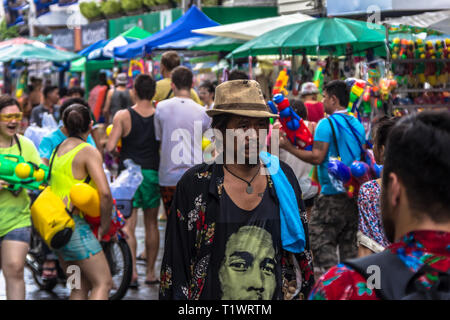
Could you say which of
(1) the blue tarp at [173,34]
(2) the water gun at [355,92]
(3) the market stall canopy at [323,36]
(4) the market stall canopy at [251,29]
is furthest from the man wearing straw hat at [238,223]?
A: (1) the blue tarp at [173,34]

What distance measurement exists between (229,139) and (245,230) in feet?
1.59

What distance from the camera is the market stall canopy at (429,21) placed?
281 inches

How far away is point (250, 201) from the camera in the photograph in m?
3.69

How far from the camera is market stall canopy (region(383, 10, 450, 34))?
7129 mm

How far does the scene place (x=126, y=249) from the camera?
7.52 metres

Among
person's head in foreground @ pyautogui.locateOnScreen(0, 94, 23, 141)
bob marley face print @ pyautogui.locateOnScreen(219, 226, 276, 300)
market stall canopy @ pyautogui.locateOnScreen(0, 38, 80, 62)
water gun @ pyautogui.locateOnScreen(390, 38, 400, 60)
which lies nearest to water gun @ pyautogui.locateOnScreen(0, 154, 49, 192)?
person's head in foreground @ pyautogui.locateOnScreen(0, 94, 23, 141)

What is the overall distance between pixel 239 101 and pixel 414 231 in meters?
1.91

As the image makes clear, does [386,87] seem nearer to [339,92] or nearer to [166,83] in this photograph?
[339,92]

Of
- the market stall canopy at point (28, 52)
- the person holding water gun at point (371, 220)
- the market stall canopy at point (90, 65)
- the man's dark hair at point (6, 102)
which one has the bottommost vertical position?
the market stall canopy at point (90, 65)

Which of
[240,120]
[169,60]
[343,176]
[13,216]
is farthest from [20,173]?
[169,60]

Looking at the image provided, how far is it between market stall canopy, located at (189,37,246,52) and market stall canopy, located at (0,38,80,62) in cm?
502

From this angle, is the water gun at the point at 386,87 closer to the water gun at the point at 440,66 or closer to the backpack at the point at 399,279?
the water gun at the point at 440,66

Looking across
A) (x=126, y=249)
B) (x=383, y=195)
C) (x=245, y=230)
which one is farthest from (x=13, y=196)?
(x=383, y=195)

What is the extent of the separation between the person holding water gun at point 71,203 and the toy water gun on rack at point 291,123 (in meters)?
1.50
